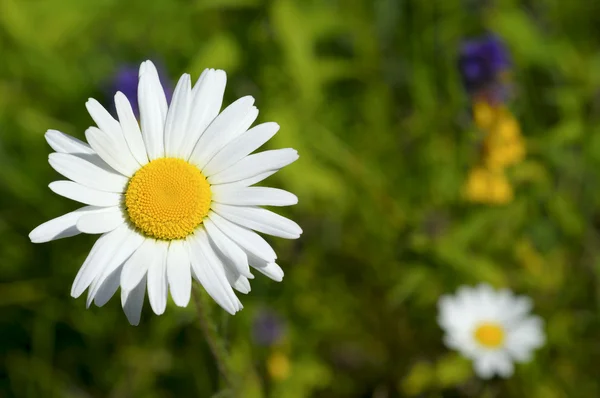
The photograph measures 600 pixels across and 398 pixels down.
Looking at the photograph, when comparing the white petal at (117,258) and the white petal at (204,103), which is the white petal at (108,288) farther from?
the white petal at (204,103)

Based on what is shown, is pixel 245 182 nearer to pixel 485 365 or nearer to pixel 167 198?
pixel 167 198

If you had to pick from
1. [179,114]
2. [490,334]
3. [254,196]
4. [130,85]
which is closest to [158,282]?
[254,196]

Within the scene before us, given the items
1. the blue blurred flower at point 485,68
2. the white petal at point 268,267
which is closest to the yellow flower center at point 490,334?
the blue blurred flower at point 485,68

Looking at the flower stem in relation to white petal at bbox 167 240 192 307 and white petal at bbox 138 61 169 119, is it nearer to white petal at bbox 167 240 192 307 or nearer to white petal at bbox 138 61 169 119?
white petal at bbox 167 240 192 307

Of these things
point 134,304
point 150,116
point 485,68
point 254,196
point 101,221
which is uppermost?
point 485,68

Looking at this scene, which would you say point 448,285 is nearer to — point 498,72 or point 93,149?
point 498,72

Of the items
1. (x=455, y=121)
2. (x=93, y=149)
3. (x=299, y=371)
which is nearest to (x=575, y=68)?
(x=455, y=121)

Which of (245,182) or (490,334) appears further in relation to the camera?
(490,334)
